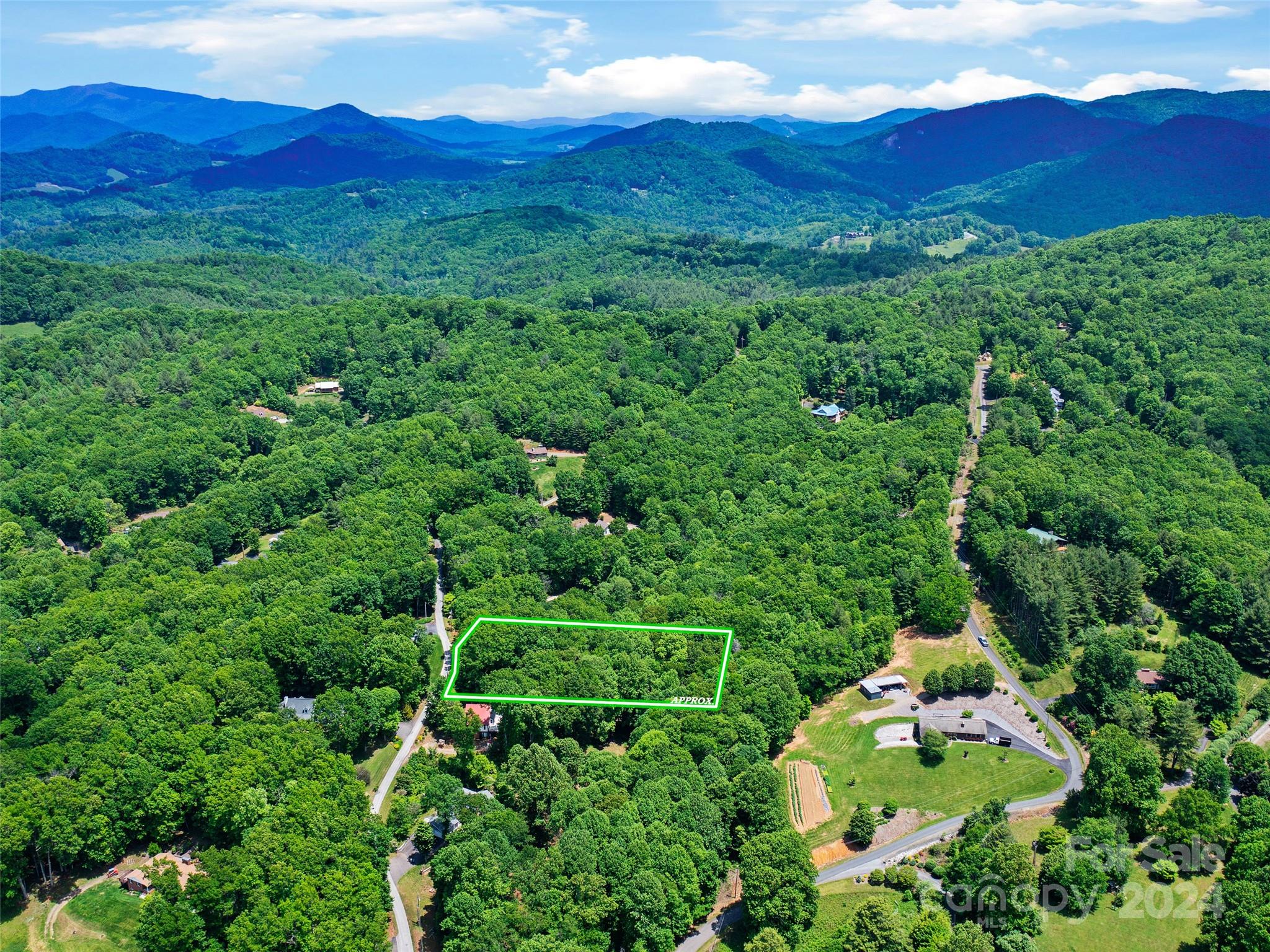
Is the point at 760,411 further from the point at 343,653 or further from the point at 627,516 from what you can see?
the point at 343,653

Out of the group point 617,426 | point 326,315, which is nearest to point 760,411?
point 617,426

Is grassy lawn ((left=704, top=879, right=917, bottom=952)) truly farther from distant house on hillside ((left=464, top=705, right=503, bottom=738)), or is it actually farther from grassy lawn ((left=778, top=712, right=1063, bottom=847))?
distant house on hillside ((left=464, top=705, right=503, bottom=738))

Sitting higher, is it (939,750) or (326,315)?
(326,315)

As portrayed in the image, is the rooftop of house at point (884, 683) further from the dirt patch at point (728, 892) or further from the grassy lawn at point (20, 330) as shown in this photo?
the grassy lawn at point (20, 330)

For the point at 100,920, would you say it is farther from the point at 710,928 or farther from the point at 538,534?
the point at 538,534

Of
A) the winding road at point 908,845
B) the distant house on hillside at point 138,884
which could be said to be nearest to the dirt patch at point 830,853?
the winding road at point 908,845

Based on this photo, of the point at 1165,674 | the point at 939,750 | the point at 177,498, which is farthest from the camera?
the point at 177,498

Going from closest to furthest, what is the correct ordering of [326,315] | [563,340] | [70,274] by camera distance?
[563,340], [326,315], [70,274]
